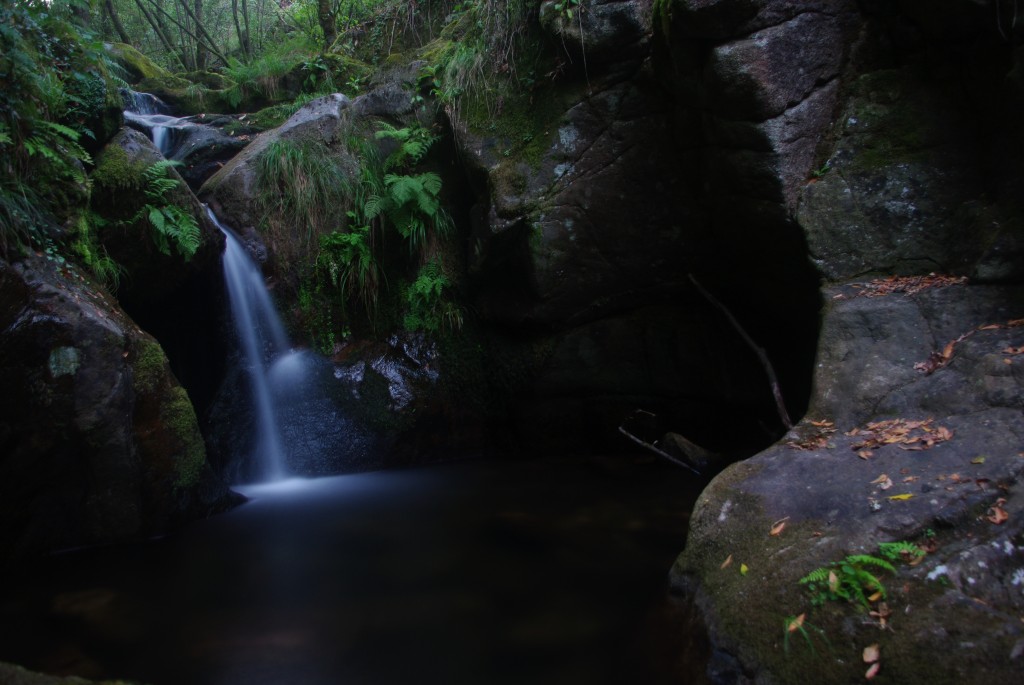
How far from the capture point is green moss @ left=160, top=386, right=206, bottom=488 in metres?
4.74

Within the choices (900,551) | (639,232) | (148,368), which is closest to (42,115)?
(148,368)

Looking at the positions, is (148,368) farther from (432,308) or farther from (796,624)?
(796,624)

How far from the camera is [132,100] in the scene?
8945 mm

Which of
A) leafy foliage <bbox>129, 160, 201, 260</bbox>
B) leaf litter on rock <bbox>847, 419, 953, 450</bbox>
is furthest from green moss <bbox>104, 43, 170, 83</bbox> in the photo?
leaf litter on rock <bbox>847, 419, 953, 450</bbox>

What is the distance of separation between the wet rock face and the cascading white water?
4.11ft

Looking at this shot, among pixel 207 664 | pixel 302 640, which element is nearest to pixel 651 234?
pixel 302 640

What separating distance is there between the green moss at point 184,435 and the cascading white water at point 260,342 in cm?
115

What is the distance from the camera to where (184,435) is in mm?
4809

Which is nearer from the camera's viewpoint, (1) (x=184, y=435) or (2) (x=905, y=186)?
(2) (x=905, y=186)

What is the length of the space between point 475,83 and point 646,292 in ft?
8.69

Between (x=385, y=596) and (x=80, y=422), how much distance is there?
2272mm

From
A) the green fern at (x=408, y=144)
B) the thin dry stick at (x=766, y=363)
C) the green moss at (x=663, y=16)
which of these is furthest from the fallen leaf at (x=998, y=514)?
the green fern at (x=408, y=144)

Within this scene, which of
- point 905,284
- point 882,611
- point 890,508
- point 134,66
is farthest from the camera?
point 134,66

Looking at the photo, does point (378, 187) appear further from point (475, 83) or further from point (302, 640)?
point (302, 640)
